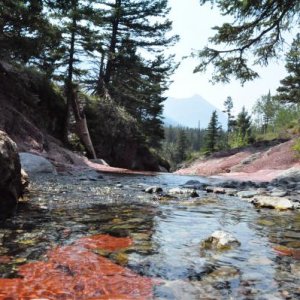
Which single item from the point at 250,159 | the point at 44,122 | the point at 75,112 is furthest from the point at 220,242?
the point at 250,159

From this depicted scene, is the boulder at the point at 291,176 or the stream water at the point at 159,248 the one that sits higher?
the boulder at the point at 291,176

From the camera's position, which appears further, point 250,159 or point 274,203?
point 250,159

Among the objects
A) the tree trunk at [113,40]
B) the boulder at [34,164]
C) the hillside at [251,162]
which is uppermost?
the tree trunk at [113,40]

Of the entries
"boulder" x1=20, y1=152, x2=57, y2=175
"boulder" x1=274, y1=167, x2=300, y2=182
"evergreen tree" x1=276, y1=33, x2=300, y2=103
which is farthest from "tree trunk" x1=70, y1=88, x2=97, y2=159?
"evergreen tree" x1=276, y1=33, x2=300, y2=103

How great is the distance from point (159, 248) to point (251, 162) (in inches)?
811

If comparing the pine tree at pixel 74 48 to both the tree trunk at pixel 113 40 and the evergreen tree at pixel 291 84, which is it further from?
the evergreen tree at pixel 291 84

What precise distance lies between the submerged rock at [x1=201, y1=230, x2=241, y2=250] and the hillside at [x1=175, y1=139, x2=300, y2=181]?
1456cm

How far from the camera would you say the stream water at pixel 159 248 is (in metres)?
2.88

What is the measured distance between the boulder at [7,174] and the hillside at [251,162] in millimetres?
14644

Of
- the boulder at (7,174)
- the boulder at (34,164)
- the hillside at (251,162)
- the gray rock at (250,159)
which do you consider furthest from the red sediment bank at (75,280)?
the gray rock at (250,159)

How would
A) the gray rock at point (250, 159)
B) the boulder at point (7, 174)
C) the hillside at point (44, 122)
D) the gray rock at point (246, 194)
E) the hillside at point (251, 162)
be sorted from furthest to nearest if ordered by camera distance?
the gray rock at point (250, 159)
the hillside at point (251, 162)
the hillside at point (44, 122)
the gray rock at point (246, 194)
the boulder at point (7, 174)

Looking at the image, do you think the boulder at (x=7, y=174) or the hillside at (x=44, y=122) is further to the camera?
the hillside at (x=44, y=122)

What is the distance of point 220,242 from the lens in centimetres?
412

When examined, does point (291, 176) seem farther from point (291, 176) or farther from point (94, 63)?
point (94, 63)
